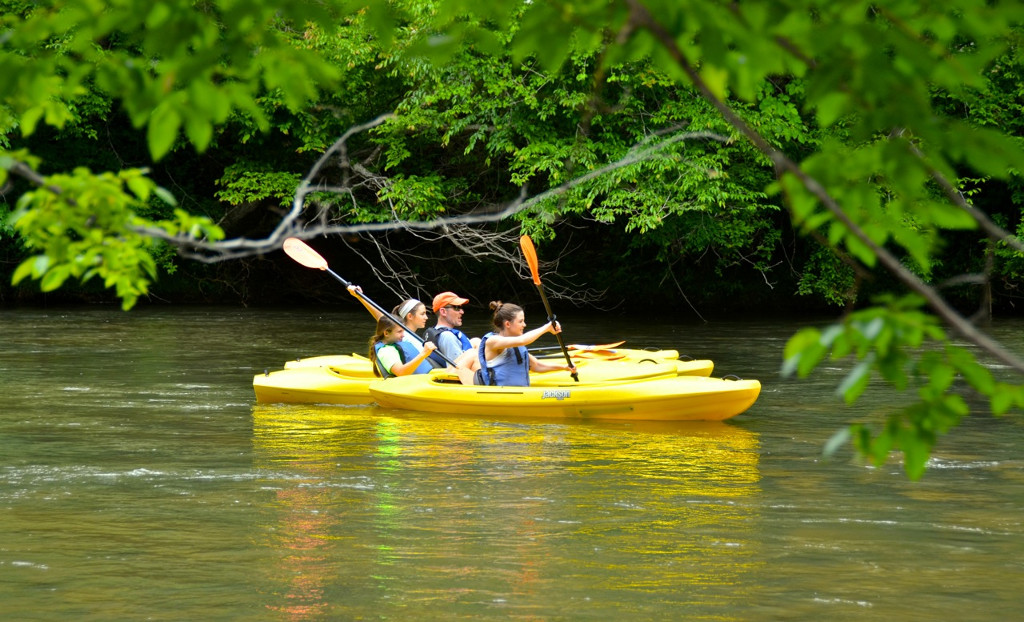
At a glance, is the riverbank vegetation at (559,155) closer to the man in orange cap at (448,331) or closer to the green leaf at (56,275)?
the green leaf at (56,275)

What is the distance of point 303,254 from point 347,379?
5.64 feet

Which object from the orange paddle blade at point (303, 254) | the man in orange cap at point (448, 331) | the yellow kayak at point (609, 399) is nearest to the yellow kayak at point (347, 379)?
the man in orange cap at point (448, 331)

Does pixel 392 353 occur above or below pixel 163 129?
below

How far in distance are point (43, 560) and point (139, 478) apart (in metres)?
1.61

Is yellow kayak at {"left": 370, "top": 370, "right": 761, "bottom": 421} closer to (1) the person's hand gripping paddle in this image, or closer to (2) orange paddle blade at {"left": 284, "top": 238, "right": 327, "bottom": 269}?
(1) the person's hand gripping paddle

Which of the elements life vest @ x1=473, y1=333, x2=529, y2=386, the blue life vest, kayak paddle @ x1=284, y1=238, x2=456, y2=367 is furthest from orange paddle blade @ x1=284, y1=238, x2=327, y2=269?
life vest @ x1=473, y1=333, x2=529, y2=386

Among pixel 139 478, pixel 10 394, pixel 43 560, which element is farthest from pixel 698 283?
pixel 43 560

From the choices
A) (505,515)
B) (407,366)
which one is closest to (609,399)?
(407,366)

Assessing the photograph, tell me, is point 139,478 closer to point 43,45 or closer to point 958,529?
point 958,529

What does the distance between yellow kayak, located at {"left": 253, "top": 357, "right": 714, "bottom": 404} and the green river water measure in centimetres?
19

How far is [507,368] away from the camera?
8562 mm

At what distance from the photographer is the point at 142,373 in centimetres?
1102

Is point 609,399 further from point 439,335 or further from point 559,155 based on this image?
point 559,155

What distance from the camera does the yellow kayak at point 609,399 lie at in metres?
8.01
